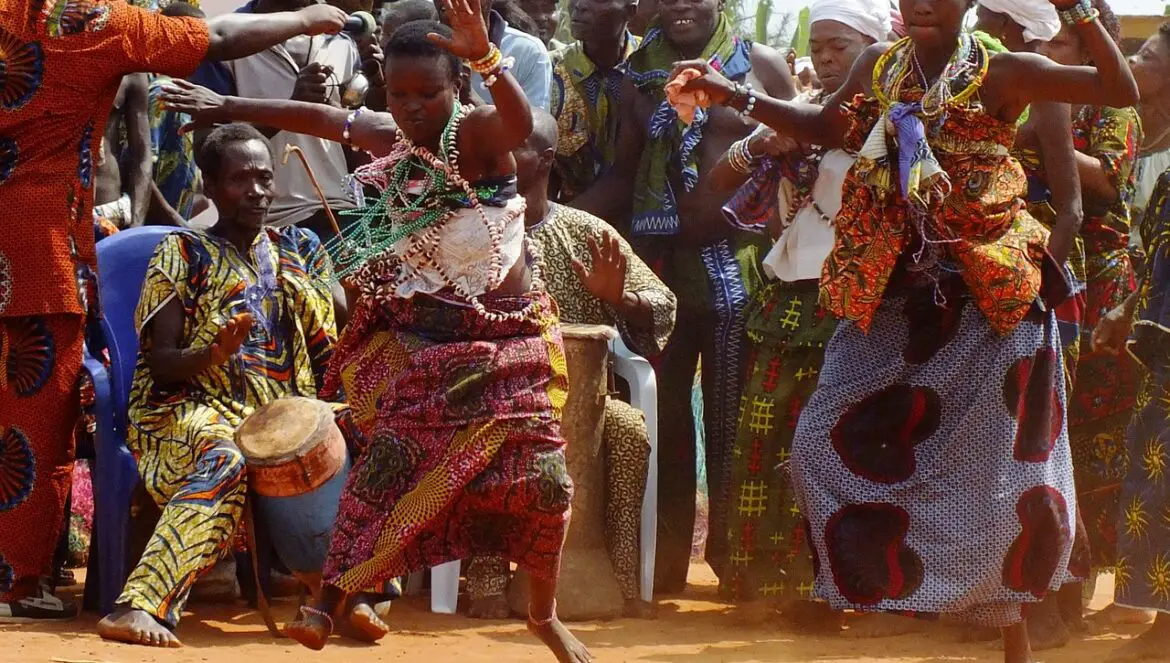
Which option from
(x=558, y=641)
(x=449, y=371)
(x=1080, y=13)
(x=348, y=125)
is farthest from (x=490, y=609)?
(x=1080, y=13)

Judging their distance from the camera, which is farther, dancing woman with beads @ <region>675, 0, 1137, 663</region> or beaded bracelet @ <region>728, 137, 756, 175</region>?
beaded bracelet @ <region>728, 137, 756, 175</region>

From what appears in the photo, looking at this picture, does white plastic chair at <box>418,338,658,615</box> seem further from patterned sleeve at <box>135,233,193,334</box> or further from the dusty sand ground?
patterned sleeve at <box>135,233,193,334</box>

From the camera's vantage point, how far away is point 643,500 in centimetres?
731

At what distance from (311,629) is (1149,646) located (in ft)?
9.48

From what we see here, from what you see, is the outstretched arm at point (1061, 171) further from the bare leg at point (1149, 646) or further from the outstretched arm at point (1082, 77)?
the bare leg at point (1149, 646)

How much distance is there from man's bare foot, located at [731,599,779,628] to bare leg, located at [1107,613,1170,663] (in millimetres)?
1418

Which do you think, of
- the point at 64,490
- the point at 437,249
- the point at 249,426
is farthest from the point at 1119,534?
the point at 64,490

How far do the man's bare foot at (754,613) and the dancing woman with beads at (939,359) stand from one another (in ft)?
4.11

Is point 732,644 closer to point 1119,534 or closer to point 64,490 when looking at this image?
point 1119,534

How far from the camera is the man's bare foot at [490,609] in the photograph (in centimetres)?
706

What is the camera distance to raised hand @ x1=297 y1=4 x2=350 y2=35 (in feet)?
21.4

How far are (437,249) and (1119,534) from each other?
263cm

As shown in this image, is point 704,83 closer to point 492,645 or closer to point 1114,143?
point 1114,143

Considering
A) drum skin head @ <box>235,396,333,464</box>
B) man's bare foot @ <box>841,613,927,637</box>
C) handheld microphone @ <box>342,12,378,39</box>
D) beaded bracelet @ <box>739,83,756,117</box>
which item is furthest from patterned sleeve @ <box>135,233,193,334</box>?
man's bare foot @ <box>841,613,927,637</box>
